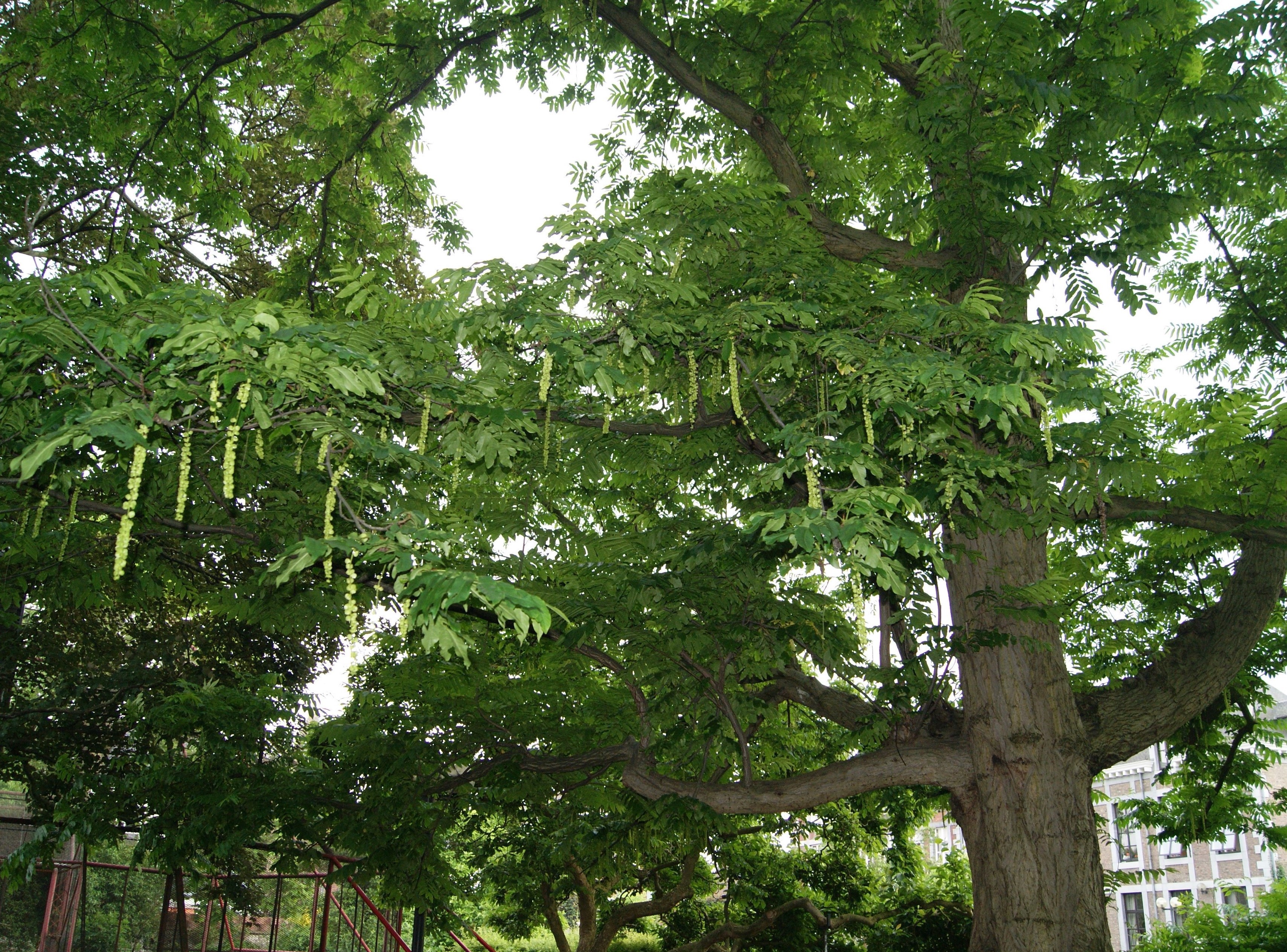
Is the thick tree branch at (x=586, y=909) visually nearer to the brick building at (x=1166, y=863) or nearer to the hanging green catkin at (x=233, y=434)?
the hanging green catkin at (x=233, y=434)

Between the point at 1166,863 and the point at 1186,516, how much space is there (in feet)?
113

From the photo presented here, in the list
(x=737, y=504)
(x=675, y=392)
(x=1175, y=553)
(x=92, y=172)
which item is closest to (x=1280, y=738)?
(x=1175, y=553)

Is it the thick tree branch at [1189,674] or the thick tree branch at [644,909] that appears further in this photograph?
the thick tree branch at [644,909]

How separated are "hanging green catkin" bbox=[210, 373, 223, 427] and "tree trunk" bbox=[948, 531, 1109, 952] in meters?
4.96

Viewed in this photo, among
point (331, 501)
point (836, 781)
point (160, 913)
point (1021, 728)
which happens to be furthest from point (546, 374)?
point (160, 913)

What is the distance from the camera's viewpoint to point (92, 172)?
7.85 metres

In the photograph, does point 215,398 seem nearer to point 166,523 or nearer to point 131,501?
point 131,501

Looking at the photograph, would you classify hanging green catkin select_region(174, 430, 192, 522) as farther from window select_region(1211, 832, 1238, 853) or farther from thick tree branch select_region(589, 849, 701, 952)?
window select_region(1211, 832, 1238, 853)

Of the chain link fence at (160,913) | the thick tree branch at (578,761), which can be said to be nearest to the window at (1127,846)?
the chain link fence at (160,913)

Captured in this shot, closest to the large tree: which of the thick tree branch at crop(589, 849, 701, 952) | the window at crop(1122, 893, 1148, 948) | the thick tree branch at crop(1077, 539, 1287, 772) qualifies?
the thick tree branch at crop(1077, 539, 1287, 772)

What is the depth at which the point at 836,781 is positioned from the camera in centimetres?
705

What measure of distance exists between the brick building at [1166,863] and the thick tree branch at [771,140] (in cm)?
1978

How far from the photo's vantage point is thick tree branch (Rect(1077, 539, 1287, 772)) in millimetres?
7027

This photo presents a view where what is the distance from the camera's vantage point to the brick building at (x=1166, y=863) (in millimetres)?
27500
